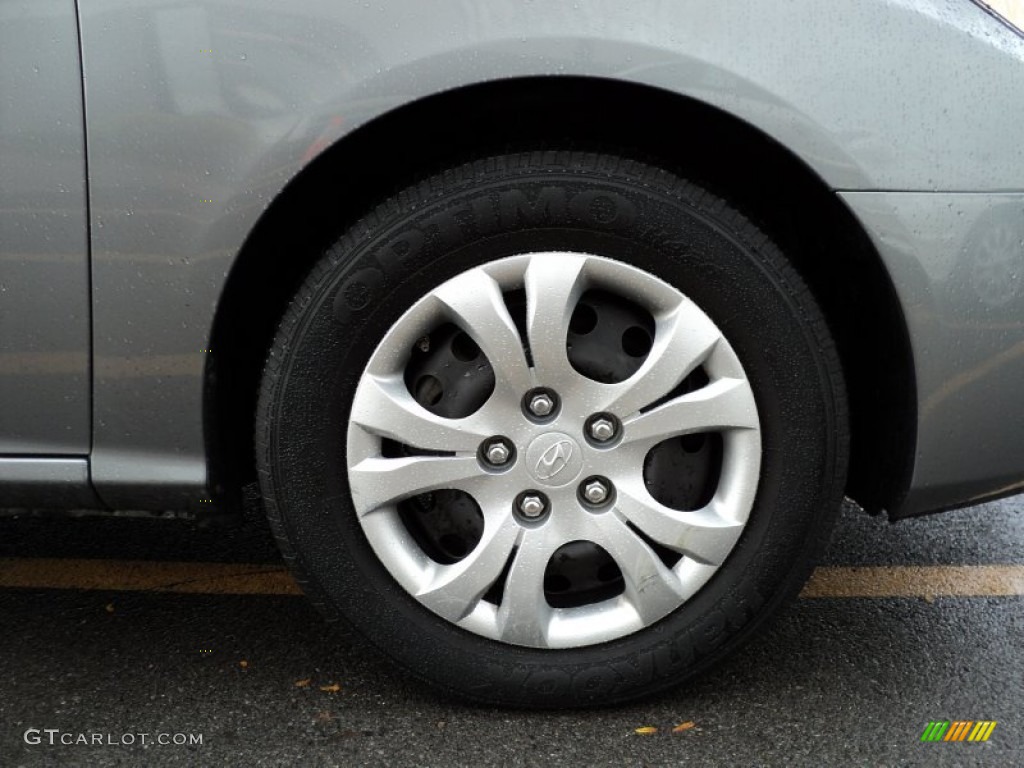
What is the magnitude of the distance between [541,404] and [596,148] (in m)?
0.41

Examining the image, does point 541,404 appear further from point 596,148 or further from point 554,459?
point 596,148

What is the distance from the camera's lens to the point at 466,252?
1.65m

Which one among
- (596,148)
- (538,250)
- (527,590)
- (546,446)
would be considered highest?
(596,148)

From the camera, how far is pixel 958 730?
1741mm

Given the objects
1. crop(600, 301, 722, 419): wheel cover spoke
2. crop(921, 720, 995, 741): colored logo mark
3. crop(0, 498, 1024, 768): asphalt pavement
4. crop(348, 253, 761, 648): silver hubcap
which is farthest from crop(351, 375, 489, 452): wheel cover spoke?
crop(921, 720, 995, 741): colored logo mark

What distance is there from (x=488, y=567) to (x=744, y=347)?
1.73ft

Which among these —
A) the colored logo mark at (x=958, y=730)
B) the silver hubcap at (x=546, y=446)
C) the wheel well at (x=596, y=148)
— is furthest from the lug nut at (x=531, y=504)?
the colored logo mark at (x=958, y=730)

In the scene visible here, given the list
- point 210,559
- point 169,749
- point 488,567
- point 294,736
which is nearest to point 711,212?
point 488,567

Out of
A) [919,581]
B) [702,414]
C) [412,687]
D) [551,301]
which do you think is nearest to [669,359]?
[702,414]

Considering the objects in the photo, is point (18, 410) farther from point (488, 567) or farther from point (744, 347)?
point (744, 347)

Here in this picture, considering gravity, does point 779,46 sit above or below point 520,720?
above

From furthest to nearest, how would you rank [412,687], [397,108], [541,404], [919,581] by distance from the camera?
[919,581] < [412,687] < [541,404] < [397,108]

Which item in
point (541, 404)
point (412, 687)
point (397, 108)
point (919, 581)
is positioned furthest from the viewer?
point (919, 581)

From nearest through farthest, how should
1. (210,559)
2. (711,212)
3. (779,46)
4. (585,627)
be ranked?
(779,46) → (711,212) → (585,627) → (210,559)
